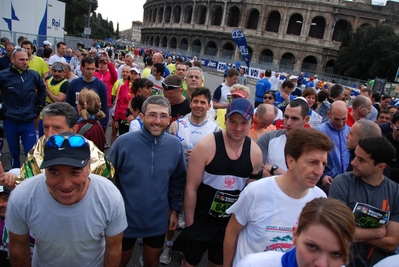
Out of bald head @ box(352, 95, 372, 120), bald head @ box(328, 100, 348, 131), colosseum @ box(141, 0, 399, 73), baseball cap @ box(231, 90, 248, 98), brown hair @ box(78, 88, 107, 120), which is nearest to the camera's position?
brown hair @ box(78, 88, 107, 120)

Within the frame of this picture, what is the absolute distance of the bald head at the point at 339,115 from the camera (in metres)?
3.76

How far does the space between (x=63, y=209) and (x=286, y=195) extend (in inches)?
57.8

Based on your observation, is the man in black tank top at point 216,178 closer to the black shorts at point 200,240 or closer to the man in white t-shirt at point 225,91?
the black shorts at point 200,240

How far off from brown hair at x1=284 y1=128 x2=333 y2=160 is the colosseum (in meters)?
37.8

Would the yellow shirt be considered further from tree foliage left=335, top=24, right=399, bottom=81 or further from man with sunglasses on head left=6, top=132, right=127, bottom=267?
tree foliage left=335, top=24, right=399, bottom=81

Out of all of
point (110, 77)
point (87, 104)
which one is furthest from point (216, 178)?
point (110, 77)

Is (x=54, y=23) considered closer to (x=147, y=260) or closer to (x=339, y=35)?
(x=147, y=260)

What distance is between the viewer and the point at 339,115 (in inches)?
149

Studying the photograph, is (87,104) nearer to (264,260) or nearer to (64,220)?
(64,220)

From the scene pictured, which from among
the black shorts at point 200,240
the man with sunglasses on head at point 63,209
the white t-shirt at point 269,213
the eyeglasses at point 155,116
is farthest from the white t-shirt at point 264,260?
the eyeglasses at point 155,116

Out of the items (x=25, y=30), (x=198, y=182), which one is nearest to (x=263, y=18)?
(x=25, y=30)

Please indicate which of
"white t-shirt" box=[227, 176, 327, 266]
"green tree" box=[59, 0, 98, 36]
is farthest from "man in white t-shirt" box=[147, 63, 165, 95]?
"green tree" box=[59, 0, 98, 36]

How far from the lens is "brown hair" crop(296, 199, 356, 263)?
4.34 feet

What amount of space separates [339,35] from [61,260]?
167 ft
